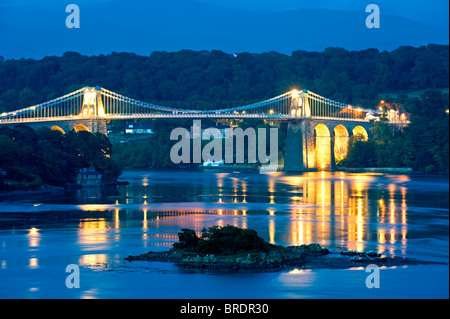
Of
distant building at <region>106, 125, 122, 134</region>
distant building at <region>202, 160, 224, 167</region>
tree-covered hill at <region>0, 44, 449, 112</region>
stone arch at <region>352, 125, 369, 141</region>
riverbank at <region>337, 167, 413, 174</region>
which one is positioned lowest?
riverbank at <region>337, 167, 413, 174</region>

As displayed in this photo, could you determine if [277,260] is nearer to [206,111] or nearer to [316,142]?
[206,111]

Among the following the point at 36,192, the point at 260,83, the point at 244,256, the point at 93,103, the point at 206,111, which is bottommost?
the point at 244,256

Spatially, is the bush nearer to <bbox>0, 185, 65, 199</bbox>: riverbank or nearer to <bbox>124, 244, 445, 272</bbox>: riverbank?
<bbox>124, 244, 445, 272</bbox>: riverbank

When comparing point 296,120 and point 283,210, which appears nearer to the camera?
point 283,210

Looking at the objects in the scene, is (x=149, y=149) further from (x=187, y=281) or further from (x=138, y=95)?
(x=187, y=281)

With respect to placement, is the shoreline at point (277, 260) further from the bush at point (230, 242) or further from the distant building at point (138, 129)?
the distant building at point (138, 129)

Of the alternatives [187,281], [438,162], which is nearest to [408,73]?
[438,162]

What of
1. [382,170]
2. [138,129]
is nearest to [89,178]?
[382,170]

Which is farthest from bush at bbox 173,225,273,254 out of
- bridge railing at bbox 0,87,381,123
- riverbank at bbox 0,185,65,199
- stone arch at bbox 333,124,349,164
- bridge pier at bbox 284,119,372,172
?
stone arch at bbox 333,124,349,164

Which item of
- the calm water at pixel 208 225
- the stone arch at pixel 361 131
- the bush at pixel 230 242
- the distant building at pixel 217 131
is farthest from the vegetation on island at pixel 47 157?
the stone arch at pixel 361 131
